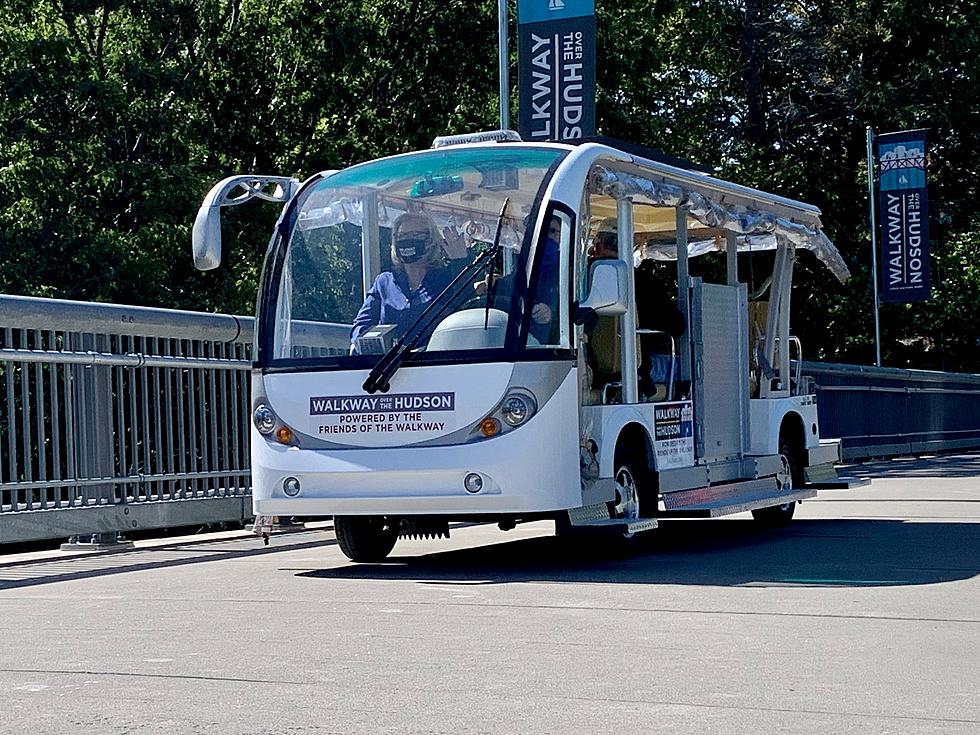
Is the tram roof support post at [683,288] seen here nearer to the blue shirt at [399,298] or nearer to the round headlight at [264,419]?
the blue shirt at [399,298]

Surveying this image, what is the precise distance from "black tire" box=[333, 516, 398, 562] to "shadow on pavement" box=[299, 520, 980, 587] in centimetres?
12

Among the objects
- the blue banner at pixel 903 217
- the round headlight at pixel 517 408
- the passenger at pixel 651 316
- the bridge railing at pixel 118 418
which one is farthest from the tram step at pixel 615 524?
the blue banner at pixel 903 217

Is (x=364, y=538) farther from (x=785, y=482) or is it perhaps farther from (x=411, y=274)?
(x=785, y=482)

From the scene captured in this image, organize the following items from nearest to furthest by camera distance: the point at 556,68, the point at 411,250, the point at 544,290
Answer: the point at 544,290
the point at 411,250
the point at 556,68

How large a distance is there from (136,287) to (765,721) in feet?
77.7

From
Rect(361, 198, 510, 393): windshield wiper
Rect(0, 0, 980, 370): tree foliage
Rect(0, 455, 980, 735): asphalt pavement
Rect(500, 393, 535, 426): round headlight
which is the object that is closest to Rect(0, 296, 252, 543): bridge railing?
Rect(0, 455, 980, 735): asphalt pavement

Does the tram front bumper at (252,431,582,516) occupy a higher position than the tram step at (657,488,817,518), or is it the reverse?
the tram front bumper at (252,431,582,516)

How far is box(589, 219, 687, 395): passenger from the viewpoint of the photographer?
1175 centimetres

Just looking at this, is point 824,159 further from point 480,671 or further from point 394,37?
point 480,671

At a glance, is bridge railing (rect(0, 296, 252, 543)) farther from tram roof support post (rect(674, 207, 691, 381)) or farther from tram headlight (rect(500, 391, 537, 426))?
tram roof support post (rect(674, 207, 691, 381))

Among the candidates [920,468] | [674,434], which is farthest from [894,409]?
[674,434]

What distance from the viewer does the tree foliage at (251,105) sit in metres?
28.6

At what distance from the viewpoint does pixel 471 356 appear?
10.5 metres

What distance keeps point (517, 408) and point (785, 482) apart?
16.9 feet
